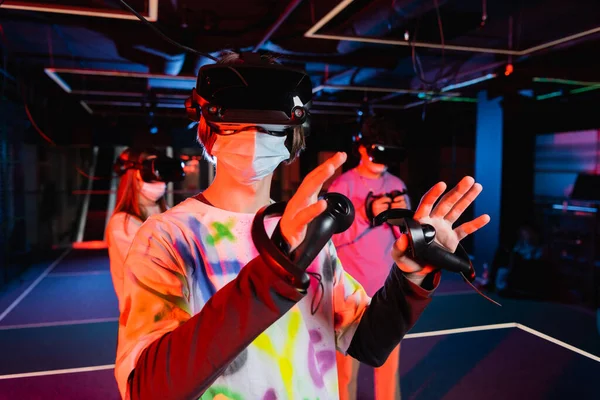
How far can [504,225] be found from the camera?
24.1 feet

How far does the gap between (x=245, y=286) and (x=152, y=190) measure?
8.10ft

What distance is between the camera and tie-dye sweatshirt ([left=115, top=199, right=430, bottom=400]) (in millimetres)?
759

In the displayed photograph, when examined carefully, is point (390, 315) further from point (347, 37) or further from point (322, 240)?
point (347, 37)

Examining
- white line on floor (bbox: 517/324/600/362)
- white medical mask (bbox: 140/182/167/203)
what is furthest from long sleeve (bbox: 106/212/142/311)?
white line on floor (bbox: 517/324/600/362)

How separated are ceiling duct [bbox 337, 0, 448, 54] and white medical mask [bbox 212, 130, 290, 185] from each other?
9.15 feet

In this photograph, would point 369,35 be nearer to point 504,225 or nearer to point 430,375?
point 430,375

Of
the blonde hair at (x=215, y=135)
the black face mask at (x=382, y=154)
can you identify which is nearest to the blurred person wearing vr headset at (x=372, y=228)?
the black face mask at (x=382, y=154)

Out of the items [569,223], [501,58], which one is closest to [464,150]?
[569,223]

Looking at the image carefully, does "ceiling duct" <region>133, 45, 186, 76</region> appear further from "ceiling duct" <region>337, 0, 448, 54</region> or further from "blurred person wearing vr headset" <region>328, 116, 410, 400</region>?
"blurred person wearing vr headset" <region>328, 116, 410, 400</region>

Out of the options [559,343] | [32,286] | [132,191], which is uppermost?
[132,191]

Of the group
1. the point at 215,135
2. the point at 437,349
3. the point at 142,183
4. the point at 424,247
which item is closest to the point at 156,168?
the point at 142,183

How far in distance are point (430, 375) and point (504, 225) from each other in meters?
4.37

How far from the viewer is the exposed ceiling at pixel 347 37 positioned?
3977 mm

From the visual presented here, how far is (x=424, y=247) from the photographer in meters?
0.96
